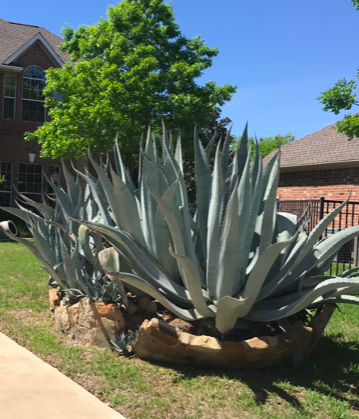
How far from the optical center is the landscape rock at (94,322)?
4.74 metres

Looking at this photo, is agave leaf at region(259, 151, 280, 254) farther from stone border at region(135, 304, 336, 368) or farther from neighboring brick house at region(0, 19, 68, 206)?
neighboring brick house at region(0, 19, 68, 206)

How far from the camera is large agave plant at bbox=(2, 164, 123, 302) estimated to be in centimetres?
516

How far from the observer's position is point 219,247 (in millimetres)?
4188

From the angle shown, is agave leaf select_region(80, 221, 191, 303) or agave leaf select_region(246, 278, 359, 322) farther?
agave leaf select_region(80, 221, 191, 303)

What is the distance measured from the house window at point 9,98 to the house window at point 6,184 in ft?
7.09

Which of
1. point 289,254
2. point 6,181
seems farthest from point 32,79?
point 289,254

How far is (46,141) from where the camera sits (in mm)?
17359

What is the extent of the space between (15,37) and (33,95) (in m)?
3.62

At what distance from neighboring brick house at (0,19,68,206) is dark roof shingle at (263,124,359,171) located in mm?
10815

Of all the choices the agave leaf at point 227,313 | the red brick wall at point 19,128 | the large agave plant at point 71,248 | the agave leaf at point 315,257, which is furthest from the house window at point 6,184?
the agave leaf at point 227,313

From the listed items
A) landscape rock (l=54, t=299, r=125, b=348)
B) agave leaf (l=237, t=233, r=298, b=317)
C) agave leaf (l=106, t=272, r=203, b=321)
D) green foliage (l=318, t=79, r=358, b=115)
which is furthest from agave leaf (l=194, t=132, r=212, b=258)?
green foliage (l=318, t=79, r=358, b=115)

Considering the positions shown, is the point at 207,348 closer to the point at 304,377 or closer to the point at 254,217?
the point at 304,377

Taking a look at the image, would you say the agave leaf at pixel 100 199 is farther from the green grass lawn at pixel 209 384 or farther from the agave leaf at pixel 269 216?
the agave leaf at pixel 269 216

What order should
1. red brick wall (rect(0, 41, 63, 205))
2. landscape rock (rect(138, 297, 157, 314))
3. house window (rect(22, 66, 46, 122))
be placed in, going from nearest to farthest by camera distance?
landscape rock (rect(138, 297, 157, 314)) < red brick wall (rect(0, 41, 63, 205)) < house window (rect(22, 66, 46, 122))
